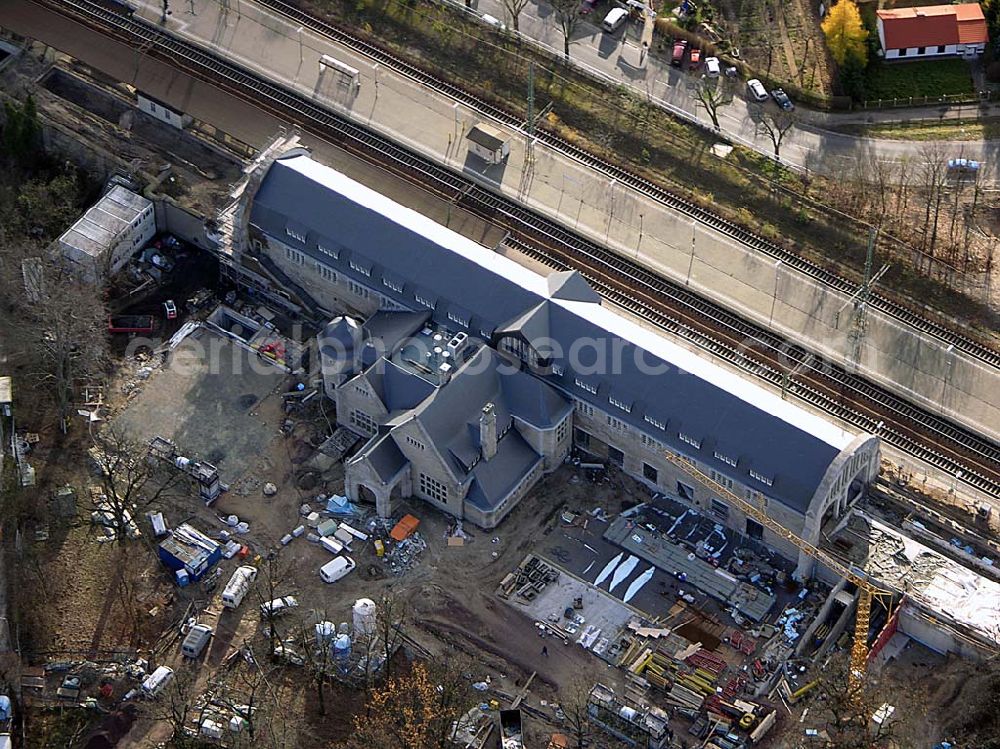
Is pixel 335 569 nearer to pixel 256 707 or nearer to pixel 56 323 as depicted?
pixel 256 707

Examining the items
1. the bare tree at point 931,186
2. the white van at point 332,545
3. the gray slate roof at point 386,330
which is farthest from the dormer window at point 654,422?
the bare tree at point 931,186

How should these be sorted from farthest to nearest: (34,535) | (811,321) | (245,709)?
(811,321) < (34,535) < (245,709)

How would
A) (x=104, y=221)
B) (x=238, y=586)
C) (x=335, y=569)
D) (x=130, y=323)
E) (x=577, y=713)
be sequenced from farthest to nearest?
(x=104, y=221)
(x=130, y=323)
(x=335, y=569)
(x=238, y=586)
(x=577, y=713)

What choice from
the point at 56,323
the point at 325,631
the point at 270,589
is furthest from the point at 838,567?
the point at 56,323

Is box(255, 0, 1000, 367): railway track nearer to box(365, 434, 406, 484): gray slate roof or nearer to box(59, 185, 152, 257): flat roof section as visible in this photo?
box(365, 434, 406, 484): gray slate roof

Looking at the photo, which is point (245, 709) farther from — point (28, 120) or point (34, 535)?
point (28, 120)

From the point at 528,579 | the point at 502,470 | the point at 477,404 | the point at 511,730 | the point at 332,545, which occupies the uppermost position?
the point at 477,404

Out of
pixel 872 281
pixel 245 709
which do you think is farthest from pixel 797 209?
pixel 245 709
